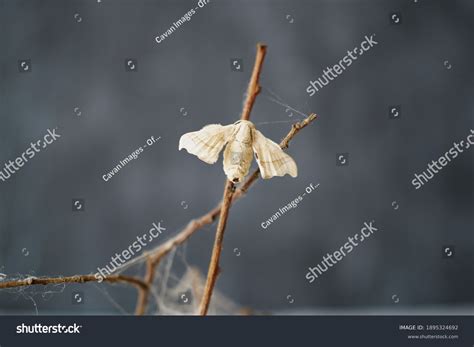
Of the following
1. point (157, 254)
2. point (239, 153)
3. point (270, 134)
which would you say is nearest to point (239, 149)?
point (239, 153)

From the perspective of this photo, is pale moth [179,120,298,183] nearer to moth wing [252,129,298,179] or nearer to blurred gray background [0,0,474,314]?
moth wing [252,129,298,179]

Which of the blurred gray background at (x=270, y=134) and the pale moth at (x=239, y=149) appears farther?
the blurred gray background at (x=270, y=134)

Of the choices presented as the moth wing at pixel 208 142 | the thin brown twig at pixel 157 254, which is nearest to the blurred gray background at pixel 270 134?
the thin brown twig at pixel 157 254

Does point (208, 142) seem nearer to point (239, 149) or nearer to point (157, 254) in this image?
point (239, 149)

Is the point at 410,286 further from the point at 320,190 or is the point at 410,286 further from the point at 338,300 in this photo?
the point at 320,190

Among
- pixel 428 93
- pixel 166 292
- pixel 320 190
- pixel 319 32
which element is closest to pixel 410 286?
pixel 320 190

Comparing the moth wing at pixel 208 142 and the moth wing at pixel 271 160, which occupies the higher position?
the moth wing at pixel 208 142

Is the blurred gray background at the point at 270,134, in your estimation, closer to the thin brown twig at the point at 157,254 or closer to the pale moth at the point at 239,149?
the thin brown twig at the point at 157,254
